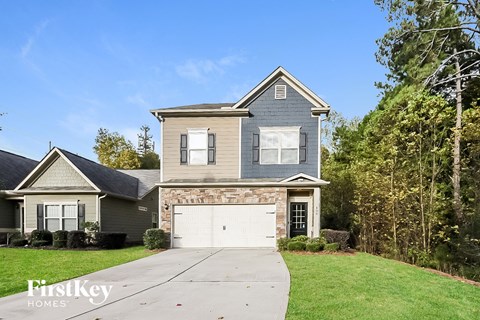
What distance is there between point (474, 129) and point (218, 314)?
1207 cm

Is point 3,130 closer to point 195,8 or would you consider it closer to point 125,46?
point 125,46

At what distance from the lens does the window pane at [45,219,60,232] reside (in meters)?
18.5

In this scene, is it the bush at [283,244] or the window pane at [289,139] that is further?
the window pane at [289,139]

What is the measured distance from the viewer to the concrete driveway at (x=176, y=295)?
20.7ft

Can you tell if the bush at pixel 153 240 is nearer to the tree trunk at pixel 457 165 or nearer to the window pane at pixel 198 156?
the window pane at pixel 198 156

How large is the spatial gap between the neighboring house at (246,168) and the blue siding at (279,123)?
0.04 meters

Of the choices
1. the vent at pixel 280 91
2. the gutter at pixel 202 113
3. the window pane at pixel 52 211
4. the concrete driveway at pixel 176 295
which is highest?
the vent at pixel 280 91

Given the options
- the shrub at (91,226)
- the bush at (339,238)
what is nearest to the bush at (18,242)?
the shrub at (91,226)

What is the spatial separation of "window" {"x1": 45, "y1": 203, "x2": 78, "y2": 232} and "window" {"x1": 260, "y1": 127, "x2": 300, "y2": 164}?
31.8 ft

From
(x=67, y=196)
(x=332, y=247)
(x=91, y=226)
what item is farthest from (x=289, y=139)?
(x=67, y=196)

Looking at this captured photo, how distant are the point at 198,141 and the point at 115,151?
99.3 ft

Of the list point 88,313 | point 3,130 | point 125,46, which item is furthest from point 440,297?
point 3,130

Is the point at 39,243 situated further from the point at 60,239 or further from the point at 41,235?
the point at 60,239

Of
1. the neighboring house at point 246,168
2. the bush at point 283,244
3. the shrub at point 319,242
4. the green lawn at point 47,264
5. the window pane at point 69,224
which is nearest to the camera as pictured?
the green lawn at point 47,264
